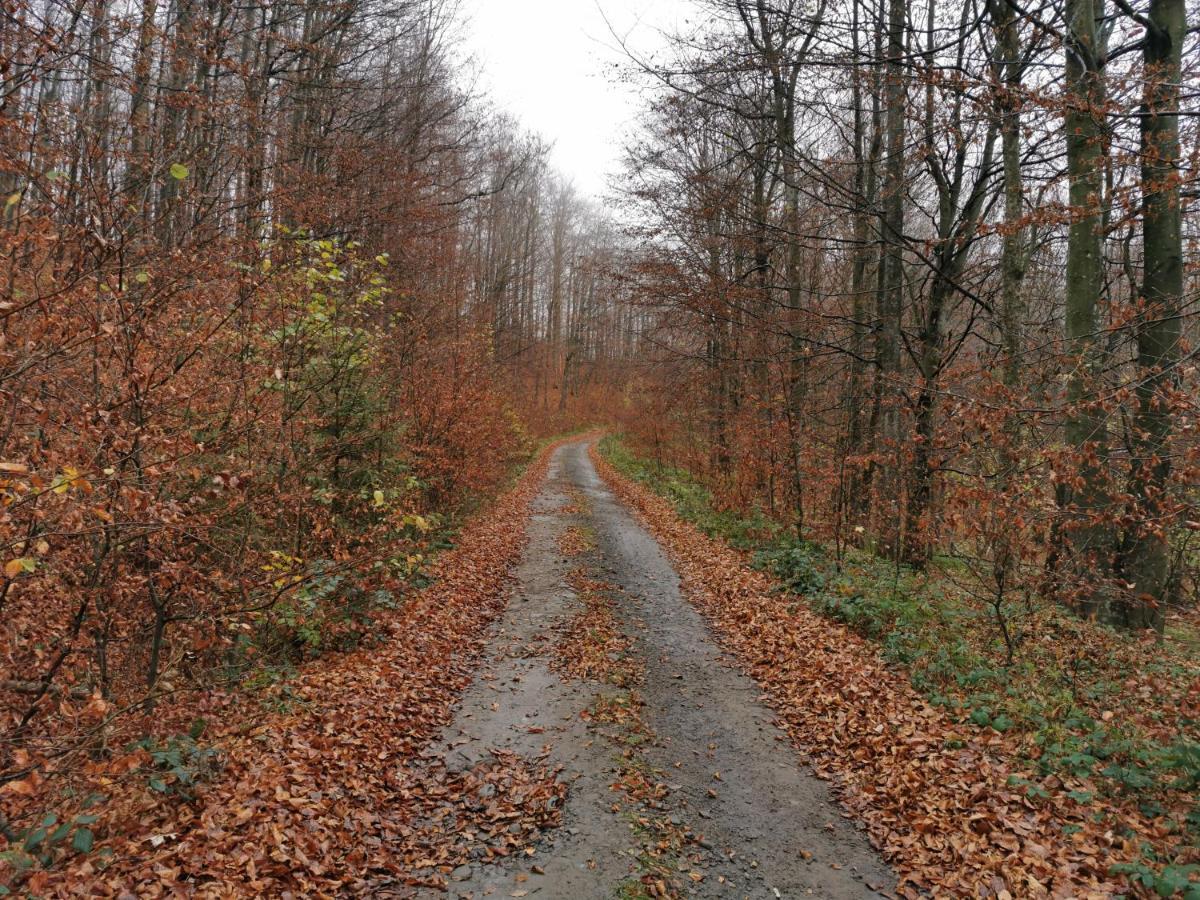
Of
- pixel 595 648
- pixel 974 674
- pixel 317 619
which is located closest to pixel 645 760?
pixel 595 648

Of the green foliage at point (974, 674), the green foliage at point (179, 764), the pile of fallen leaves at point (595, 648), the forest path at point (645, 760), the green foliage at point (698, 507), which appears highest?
the green foliage at point (698, 507)

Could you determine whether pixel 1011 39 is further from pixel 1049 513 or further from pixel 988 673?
pixel 988 673

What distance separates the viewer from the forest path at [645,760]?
4348 millimetres

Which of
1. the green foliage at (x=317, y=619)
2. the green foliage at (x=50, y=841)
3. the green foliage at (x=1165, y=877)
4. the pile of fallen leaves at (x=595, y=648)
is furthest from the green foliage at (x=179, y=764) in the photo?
the green foliage at (x=1165, y=877)

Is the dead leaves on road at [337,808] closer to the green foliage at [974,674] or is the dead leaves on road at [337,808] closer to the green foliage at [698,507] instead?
the green foliage at [974,674]

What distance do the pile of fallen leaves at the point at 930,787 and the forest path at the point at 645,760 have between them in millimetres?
274

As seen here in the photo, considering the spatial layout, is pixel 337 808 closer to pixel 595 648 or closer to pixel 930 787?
pixel 595 648

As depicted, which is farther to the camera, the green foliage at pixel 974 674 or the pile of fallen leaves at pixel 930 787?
the green foliage at pixel 974 674

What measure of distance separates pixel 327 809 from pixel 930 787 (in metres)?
4.61

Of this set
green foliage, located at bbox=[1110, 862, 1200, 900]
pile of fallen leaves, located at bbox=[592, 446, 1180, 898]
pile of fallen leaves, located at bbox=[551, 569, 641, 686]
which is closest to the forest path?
pile of fallen leaves, located at bbox=[551, 569, 641, 686]

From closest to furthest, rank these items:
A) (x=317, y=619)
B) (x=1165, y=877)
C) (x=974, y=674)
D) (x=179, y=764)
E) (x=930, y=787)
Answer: (x=1165, y=877)
(x=179, y=764)
(x=930, y=787)
(x=974, y=674)
(x=317, y=619)

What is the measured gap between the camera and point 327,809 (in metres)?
4.73

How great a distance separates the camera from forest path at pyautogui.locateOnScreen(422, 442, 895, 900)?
4348mm

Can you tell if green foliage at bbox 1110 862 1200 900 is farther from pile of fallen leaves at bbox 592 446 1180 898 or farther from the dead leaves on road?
the dead leaves on road
